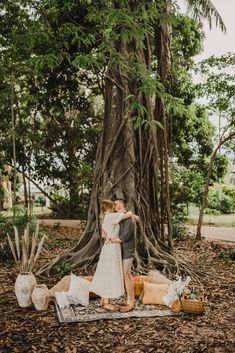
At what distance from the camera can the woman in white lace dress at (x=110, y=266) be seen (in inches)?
208

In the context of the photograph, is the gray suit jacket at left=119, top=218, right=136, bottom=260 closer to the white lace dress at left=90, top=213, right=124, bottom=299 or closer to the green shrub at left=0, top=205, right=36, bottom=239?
the white lace dress at left=90, top=213, right=124, bottom=299

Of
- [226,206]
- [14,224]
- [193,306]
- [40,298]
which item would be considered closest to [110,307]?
[40,298]

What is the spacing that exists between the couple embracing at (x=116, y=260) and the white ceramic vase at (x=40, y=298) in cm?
58

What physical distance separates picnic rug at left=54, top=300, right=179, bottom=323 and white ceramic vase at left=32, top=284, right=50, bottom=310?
15cm

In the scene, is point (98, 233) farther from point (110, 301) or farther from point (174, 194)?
point (174, 194)

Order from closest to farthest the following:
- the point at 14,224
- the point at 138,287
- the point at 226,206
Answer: the point at 138,287 < the point at 14,224 < the point at 226,206

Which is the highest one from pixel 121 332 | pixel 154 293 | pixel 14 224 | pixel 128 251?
pixel 14 224

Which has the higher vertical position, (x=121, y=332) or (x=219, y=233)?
(x=219, y=233)

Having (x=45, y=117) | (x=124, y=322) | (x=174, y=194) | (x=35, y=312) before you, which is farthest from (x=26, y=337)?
(x=45, y=117)

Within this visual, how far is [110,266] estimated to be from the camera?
17.4 ft

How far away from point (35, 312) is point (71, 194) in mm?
9608

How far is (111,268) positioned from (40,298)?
3.11ft

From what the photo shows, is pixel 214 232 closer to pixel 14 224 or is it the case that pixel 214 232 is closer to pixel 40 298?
pixel 14 224

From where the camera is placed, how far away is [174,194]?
13094mm
